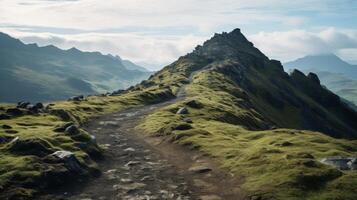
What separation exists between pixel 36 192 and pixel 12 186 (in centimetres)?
255

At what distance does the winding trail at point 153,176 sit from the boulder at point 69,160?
257cm

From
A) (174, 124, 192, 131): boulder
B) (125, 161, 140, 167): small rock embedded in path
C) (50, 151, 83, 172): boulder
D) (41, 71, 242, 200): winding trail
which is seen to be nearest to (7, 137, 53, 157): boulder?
(50, 151, 83, 172): boulder

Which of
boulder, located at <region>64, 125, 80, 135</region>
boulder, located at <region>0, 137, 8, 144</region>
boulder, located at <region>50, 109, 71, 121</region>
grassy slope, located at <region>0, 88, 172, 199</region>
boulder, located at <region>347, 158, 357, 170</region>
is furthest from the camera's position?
boulder, located at <region>50, 109, 71, 121</region>

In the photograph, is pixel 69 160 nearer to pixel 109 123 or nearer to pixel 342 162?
pixel 342 162

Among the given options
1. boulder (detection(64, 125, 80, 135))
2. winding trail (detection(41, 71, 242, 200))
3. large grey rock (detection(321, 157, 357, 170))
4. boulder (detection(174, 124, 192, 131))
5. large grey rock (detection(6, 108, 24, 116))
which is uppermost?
large grey rock (detection(6, 108, 24, 116))

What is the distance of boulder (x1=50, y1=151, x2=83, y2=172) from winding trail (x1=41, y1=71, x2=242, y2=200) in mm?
2573

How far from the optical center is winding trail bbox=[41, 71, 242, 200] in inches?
1694

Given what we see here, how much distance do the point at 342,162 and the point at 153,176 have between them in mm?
22253

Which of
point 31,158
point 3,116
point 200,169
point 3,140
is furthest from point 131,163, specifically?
point 3,116

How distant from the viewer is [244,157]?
176ft

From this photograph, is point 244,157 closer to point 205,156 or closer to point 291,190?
point 205,156

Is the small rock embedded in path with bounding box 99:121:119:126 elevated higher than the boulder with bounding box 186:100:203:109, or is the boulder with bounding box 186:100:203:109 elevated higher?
the boulder with bounding box 186:100:203:109

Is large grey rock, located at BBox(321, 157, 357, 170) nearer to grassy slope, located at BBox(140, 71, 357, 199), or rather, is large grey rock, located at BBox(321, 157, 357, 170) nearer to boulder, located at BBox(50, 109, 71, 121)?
grassy slope, located at BBox(140, 71, 357, 199)

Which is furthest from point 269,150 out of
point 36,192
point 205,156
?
point 36,192
